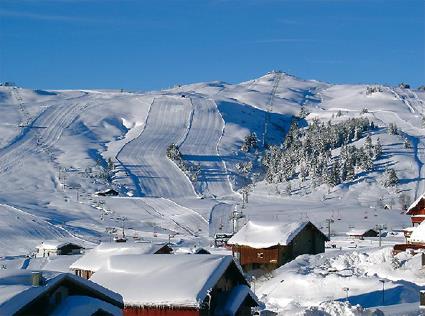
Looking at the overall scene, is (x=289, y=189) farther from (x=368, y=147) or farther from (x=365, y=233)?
(x=365, y=233)

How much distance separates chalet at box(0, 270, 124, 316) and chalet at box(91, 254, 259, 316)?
6.06ft

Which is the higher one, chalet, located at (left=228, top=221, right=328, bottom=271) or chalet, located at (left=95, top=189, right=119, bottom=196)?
chalet, located at (left=95, top=189, right=119, bottom=196)

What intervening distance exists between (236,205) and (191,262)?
96.6m

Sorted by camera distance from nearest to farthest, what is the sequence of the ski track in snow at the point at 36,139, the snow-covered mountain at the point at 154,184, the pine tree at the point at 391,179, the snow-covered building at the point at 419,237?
the snow-covered building at the point at 419,237 → the snow-covered mountain at the point at 154,184 → the pine tree at the point at 391,179 → the ski track in snow at the point at 36,139

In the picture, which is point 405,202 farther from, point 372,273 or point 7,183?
point 372,273

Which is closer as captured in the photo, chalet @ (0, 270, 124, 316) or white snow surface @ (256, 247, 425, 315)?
chalet @ (0, 270, 124, 316)

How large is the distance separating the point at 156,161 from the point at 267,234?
111399 millimetres

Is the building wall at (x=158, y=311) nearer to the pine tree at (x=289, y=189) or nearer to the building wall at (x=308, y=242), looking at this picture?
the building wall at (x=308, y=242)

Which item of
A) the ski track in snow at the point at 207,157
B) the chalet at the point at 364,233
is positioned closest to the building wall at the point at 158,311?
the chalet at the point at 364,233

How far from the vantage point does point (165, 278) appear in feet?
65.9

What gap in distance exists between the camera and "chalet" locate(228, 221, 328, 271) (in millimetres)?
46647

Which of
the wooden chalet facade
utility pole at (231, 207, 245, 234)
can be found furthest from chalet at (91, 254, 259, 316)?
utility pole at (231, 207, 245, 234)

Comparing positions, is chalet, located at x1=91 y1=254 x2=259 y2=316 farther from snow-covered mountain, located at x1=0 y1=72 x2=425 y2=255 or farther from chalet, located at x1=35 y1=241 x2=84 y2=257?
snow-covered mountain, located at x1=0 y1=72 x2=425 y2=255

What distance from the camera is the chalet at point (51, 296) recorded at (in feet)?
50.7
